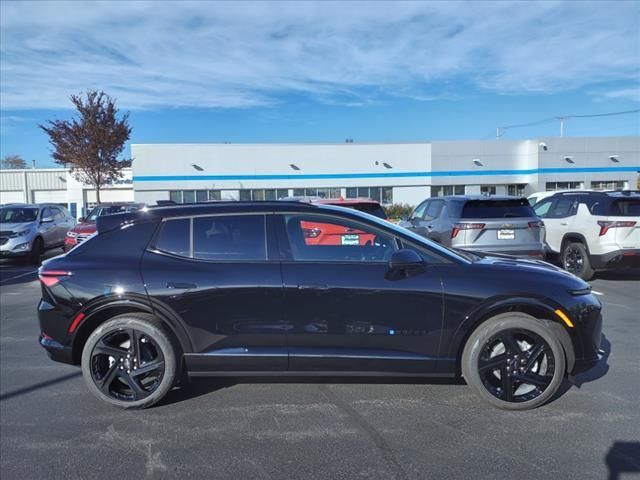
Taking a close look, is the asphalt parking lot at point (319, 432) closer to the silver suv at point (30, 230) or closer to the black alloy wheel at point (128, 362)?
the black alloy wheel at point (128, 362)

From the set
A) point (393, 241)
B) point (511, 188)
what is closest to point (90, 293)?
point (393, 241)

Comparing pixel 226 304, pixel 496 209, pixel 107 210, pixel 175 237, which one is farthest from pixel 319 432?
pixel 107 210

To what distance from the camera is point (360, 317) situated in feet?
12.6

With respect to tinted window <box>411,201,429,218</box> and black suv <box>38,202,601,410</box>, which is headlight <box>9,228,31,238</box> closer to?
tinted window <box>411,201,429,218</box>

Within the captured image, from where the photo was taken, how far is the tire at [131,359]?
12.9ft

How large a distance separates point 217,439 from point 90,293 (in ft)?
5.11

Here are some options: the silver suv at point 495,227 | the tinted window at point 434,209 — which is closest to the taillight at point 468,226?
the silver suv at point 495,227

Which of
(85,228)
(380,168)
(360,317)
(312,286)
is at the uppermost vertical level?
(380,168)

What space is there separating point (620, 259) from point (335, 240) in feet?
22.4

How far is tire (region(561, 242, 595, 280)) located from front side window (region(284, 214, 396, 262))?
668cm

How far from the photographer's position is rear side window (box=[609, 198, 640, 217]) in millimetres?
8599

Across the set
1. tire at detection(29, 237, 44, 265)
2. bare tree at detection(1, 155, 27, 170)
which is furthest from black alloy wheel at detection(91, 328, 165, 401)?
bare tree at detection(1, 155, 27, 170)

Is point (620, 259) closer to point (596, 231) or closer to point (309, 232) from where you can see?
point (596, 231)

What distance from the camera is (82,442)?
351 cm
